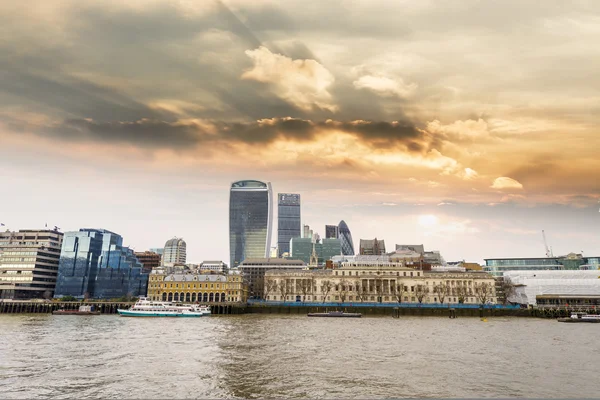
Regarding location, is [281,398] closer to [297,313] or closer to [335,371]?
[335,371]

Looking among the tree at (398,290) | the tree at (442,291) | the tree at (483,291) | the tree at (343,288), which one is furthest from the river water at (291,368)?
the tree at (483,291)

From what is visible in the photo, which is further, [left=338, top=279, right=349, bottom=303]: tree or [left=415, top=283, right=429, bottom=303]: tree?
[left=338, top=279, right=349, bottom=303]: tree

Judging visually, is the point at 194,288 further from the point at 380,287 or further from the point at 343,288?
the point at 380,287

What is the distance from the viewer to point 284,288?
607 feet

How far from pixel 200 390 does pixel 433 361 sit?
1028 inches

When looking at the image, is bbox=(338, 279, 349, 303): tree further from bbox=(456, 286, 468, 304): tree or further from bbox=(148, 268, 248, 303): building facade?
bbox=(456, 286, 468, 304): tree

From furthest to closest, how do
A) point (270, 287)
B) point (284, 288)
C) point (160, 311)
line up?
point (270, 287)
point (284, 288)
point (160, 311)

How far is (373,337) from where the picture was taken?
224ft

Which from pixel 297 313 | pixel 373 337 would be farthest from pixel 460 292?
pixel 373 337

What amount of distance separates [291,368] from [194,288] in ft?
477

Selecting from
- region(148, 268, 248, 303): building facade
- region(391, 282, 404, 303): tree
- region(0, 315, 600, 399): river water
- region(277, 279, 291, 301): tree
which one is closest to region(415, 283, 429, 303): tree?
region(391, 282, 404, 303): tree

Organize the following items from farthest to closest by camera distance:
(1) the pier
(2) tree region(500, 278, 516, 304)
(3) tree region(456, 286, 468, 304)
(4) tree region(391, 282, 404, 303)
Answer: (2) tree region(500, 278, 516, 304) < (4) tree region(391, 282, 404, 303) < (3) tree region(456, 286, 468, 304) < (1) the pier

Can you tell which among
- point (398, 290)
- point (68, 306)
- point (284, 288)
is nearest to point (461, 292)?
point (398, 290)

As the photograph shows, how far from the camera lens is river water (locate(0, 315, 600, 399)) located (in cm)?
3158
